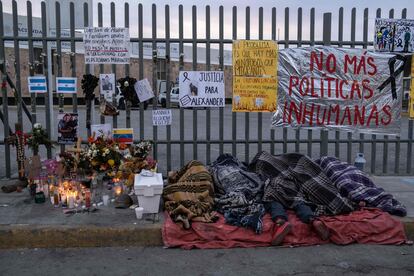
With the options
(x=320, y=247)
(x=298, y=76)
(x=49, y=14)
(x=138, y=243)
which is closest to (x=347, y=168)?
(x=320, y=247)

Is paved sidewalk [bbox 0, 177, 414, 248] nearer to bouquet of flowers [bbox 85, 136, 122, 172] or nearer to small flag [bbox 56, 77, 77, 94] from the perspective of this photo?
bouquet of flowers [bbox 85, 136, 122, 172]

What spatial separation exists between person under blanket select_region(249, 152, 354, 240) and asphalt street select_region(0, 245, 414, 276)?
349 millimetres

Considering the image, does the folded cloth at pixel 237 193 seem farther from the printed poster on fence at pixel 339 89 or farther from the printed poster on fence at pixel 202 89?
the printed poster on fence at pixel 339 89

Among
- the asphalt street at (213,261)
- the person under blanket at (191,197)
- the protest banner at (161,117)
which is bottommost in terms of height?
the asphalt street at (213,261)

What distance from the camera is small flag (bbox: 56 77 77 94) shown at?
6336mm

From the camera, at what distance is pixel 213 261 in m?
4.36

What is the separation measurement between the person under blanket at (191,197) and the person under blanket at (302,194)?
2.25 ft

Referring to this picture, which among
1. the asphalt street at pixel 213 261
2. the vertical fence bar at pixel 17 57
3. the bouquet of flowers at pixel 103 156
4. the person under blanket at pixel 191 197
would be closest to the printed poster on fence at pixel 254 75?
the person under blanket at pixel 191 197

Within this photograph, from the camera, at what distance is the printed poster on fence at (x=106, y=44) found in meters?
6.28

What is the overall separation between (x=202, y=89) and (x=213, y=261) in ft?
9.61

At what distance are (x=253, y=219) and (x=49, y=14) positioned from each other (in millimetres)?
4453

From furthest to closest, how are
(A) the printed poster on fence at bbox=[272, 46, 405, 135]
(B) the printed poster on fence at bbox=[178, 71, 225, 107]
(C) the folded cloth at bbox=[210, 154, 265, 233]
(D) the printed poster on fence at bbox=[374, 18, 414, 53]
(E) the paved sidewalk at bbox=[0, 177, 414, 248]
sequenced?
1. (D) the printed poster on fence at bbox=[374, 18, 414, 53]
2. (A) the printed poster on fence at bbox=[272, 46, 405, 135]
3. (B) the printed poster on fence at bbox=[178, 71, 225, 107]
4. (C) the folded cloth at bbox=[210, 154, 265, 233]
5. (E) the paved sidewalk at bbox=[0, 177, 414, 248]

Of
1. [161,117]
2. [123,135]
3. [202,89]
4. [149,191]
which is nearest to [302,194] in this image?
[149,191]

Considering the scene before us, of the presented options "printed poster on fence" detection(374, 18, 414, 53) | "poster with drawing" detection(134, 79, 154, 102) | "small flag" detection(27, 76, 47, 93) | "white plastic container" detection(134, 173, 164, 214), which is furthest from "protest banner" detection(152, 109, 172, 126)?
"printed poster on fence" detection(374, 18, 414, 53)
